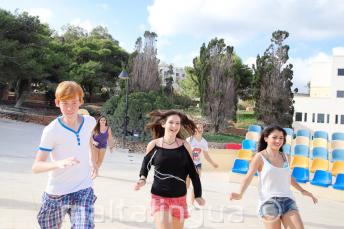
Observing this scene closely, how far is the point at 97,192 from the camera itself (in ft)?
28.0

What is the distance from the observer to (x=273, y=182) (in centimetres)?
426

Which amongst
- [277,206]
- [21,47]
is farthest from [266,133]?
[21,47]

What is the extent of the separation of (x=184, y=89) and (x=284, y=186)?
50246mm

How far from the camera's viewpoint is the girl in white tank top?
4129mm

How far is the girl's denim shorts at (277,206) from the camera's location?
4133 mm

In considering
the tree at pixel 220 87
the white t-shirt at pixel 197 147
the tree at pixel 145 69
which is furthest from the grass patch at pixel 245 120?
the white t-shirt at pixel 197 147

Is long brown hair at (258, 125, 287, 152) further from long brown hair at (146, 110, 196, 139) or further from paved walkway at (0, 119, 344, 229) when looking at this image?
paved walkway at (0, 119, 344, 229)

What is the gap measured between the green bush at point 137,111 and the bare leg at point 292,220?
14.6 metres

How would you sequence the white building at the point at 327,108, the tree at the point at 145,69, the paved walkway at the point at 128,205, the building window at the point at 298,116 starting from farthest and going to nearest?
the building window at the point at 298,116 → the white building at the point at 327,108 → the tree at the point at 145,69 → the paved walkway at the point at 128,205

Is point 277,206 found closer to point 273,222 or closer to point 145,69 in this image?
point 273,222

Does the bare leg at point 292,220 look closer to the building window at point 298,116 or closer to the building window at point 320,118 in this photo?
the building window at point 320,118

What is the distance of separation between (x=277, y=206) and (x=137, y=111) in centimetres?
1505

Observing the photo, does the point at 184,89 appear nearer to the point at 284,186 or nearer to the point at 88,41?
the point at 88,41

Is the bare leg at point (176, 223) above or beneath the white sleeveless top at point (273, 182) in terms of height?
beneath
